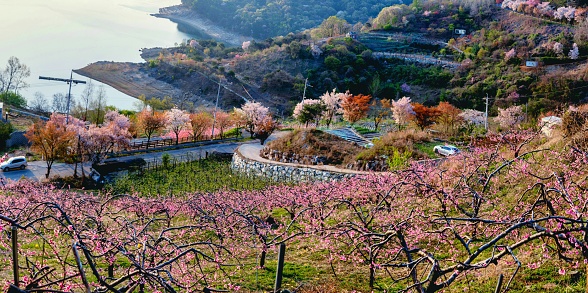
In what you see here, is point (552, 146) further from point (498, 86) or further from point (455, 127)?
point (498, 86)

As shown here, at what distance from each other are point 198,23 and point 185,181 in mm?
100643

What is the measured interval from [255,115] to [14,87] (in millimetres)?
29344

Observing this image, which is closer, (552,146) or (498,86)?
(552,146)

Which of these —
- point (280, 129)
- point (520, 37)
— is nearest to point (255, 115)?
point (280, 129)

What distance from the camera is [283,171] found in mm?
23250

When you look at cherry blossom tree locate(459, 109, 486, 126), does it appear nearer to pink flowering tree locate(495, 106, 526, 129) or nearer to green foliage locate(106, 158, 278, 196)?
pink flowering tree locate(495, 106, 526, 129)

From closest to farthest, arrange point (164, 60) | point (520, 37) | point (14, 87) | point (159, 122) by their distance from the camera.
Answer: point (159, 122)
point (14, 87)
point (520, 37)
point (164, 60)

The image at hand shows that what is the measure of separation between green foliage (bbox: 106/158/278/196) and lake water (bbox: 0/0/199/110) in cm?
2993

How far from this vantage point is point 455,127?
1267 inches

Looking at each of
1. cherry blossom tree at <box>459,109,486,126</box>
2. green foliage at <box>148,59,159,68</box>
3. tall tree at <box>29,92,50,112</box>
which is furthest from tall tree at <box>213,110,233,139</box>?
green foliage at <box>148,59,159,68</box>

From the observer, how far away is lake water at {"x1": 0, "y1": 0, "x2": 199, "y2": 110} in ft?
209

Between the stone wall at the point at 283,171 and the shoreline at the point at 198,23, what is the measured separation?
7714 centimetres

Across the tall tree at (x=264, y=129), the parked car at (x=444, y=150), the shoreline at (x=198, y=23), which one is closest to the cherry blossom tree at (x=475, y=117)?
the parked car at (x=444, y=150)

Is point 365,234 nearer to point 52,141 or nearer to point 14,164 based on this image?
point 52,141
